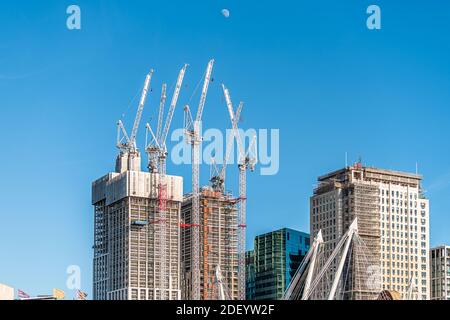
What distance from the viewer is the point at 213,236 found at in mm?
178625

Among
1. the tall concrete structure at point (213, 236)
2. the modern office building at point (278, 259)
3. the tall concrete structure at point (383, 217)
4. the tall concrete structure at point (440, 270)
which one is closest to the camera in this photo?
the tall concrete structure at point (383, 217)

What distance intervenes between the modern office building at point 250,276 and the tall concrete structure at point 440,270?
98.9 ft

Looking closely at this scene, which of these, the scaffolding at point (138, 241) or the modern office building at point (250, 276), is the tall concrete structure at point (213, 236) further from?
the scaffolding at point (138, 241)

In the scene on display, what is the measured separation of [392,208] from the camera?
157 meters

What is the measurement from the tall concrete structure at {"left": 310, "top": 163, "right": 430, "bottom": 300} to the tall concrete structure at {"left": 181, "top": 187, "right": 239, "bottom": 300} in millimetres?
23718

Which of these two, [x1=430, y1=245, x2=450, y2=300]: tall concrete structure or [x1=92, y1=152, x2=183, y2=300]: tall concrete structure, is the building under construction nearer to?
[x1=92, y1=152, x2=183, y2=300]: tall concrete structure

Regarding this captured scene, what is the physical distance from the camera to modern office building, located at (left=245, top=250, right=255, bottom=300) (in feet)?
577

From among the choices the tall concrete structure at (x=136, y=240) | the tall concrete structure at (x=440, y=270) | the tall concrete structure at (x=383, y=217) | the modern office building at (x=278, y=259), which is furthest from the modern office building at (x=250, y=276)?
the tall concrete structure at (x=440, y=270)

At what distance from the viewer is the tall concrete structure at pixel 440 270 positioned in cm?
16638

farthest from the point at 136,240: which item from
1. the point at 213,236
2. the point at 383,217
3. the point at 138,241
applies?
the point at 383,217

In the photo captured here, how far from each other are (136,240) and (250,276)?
21799 mm

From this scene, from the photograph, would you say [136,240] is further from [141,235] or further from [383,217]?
[383,217]
